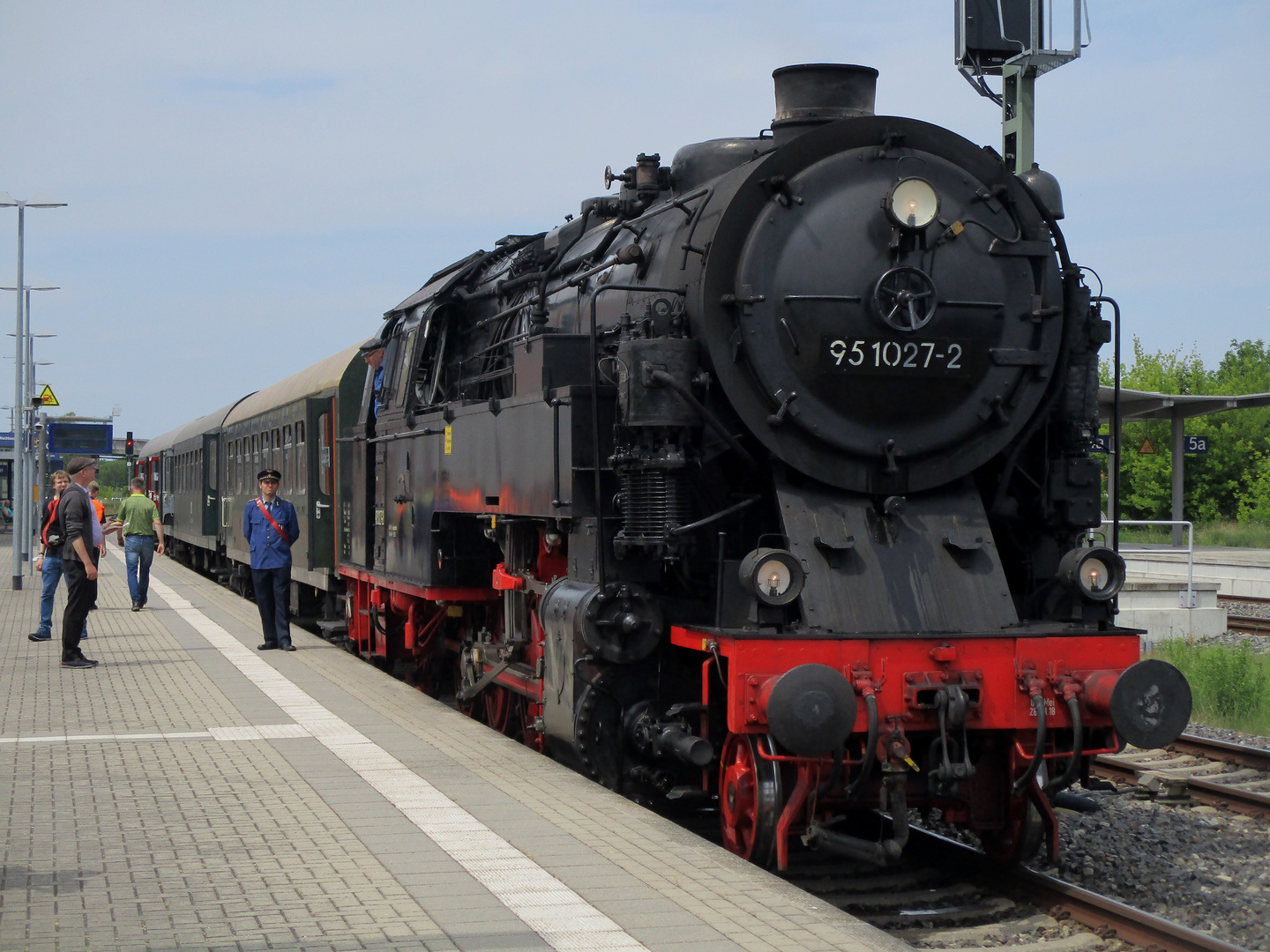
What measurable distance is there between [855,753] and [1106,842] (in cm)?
197

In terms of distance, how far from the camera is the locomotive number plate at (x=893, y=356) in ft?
20.2

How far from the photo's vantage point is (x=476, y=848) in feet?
17.5

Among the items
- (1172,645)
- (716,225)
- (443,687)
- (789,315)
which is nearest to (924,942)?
(789,315)

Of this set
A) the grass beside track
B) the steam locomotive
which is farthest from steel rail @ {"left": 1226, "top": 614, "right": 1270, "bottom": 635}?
the steam locomotive

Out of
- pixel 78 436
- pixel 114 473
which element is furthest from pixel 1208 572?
pixel 114 473

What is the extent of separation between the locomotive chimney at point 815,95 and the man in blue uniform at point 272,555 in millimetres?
7313

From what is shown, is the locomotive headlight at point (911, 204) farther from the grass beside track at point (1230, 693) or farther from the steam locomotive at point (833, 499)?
the grass beside track at point (1230, 693)

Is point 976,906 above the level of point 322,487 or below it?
below

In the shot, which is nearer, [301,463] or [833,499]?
[833,499]

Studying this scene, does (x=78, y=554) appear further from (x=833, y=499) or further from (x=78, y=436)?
(x=78, y=436)

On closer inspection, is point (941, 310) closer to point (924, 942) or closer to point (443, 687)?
point (924, 942)

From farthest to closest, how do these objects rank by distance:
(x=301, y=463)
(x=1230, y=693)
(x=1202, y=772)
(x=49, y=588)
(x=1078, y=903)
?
(x=301, y=463), (x=49, y=588), (x=1230, y=693), (x=1202, y=772), (x=1078, y=903)

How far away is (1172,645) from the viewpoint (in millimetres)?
13656

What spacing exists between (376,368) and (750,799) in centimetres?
692
